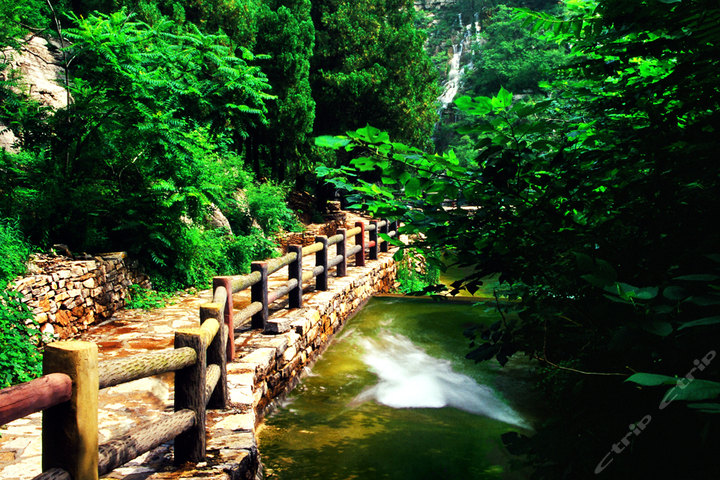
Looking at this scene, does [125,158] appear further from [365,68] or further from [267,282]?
[365,68]

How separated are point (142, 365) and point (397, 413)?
10.7ft

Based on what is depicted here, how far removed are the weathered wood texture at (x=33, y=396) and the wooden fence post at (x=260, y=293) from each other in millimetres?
3314

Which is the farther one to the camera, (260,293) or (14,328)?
(260,293)

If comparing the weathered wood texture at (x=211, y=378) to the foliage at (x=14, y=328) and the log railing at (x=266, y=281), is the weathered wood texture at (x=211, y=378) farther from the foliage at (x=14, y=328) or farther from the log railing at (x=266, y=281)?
A: the foliage at (x=14, y=328)

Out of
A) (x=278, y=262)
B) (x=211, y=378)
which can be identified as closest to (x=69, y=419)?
(x=211, y=378)

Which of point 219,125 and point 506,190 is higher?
point 219,125

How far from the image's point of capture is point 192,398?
8.52 feet

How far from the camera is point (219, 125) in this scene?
956cm

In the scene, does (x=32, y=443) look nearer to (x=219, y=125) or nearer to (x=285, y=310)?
(x=285, y=310)

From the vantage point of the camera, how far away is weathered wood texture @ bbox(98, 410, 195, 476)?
189 centimetres

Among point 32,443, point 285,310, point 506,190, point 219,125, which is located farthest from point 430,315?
point 506,190

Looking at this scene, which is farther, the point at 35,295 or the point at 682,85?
the point at 35,295

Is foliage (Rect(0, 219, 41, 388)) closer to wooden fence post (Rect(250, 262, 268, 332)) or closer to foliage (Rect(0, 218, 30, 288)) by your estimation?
foliage (Rect(0, 218, 30, 288))

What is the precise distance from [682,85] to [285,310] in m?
5.07
